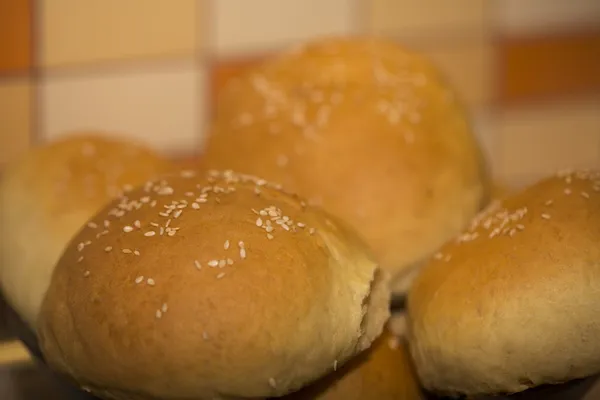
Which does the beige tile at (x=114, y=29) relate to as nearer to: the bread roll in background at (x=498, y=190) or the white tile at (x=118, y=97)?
the white tile at (x=118, y=97)

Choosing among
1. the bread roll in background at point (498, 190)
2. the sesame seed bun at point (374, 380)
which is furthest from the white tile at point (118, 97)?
the sesame seed bun at point (374, 380)

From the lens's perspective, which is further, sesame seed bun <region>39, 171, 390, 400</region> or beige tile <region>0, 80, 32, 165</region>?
beige tile <region>0, 80, 32, 165</region>

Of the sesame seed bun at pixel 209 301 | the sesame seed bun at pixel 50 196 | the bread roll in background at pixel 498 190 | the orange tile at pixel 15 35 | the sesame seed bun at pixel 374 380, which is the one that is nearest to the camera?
the sesame seed bun at pixel 209 301

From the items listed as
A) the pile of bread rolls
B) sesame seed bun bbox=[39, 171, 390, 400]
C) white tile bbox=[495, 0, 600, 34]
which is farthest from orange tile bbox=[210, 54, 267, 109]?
sesame seed bun bbox=[39, 171, 390, 400]

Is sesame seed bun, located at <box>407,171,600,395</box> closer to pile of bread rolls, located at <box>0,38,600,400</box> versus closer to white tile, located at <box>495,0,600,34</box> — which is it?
pile of bread rolls, located at <box>0,38,600,400</box>

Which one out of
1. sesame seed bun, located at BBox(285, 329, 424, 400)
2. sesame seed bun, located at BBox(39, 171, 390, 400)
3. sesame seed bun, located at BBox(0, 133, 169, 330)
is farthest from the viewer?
sesame seed bun, located at BBox(0, 133, 169, 330)

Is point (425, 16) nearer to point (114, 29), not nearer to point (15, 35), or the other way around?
point (114, 29)
